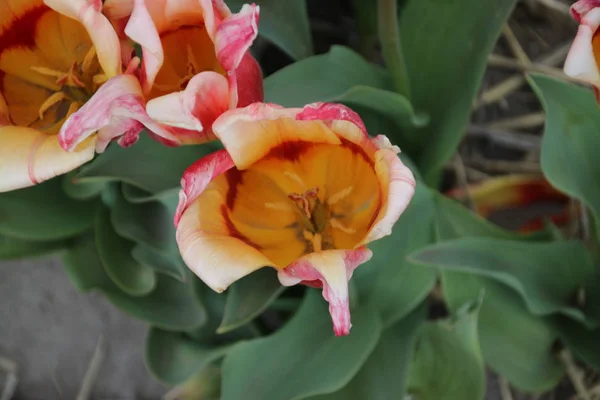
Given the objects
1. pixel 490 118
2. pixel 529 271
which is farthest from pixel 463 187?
pixel 529 271

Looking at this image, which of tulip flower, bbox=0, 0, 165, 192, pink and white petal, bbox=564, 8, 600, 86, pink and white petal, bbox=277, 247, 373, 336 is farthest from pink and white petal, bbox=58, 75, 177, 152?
pink and white petal, bbox=564, 8, 600, 86

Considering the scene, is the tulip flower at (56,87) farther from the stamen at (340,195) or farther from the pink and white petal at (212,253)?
the stamen at (340,195)

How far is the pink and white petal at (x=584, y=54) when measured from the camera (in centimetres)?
36

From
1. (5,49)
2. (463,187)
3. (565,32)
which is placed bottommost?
(463,187)

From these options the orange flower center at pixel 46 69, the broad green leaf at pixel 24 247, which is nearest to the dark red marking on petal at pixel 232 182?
the orange flower center at pixel 46 69

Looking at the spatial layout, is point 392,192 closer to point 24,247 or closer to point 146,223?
point 146,223

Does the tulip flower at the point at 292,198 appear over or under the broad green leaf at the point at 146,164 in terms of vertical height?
Answer: over

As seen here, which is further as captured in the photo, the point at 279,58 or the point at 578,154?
the point at 279,58

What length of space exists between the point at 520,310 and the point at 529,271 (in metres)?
0.08

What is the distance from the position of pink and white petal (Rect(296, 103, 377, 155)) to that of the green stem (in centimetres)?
20

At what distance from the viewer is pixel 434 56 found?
0.67 m

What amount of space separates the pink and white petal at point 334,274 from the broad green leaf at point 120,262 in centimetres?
33

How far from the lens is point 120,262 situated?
656 millimetres

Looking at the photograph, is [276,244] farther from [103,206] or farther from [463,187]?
[463,187]
